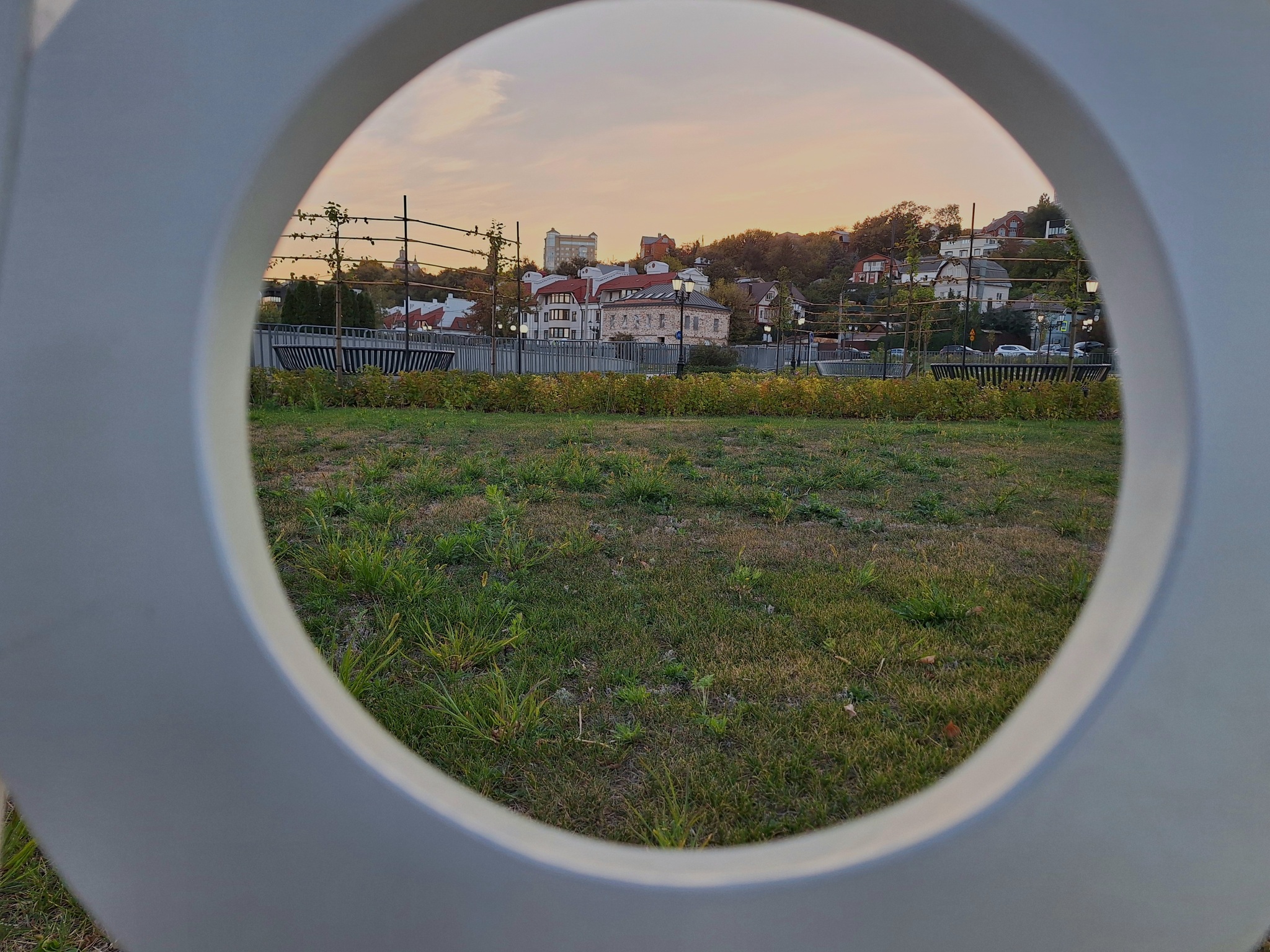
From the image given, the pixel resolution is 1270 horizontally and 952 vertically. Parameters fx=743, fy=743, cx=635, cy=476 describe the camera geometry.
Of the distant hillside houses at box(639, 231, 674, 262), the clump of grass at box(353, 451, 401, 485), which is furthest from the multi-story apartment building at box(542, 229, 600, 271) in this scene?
the clump of grass at box(353, 451, 401, 485)

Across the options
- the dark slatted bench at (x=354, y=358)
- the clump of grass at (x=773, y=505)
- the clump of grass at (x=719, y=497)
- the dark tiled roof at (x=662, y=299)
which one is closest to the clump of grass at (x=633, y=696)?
the clump of grass at (x=773, y=505)

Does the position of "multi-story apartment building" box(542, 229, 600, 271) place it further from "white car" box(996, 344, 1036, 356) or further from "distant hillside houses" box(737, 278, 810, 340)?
"white car" box(996, 344, 1036, 356)

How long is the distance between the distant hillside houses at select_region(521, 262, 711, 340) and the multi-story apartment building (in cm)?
1832

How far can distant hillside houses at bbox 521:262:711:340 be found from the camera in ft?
226

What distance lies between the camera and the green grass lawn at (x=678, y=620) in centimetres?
204

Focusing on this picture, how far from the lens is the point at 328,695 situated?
975mm

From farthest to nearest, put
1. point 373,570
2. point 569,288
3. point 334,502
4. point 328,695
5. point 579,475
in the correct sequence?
point 569,288, point 579,475, point 334,502, point 373,570, point 328,695

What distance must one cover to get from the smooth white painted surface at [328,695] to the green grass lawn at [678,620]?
2.99ft

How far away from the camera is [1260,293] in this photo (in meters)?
0.91

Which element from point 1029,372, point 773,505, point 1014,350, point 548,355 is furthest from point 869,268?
point 773,505

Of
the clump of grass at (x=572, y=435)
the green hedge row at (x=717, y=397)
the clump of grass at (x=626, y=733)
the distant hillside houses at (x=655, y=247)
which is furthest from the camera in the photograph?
the distant hillside houses at (x=655, y=247)

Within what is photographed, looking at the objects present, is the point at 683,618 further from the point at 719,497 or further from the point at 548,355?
the point at 548,355

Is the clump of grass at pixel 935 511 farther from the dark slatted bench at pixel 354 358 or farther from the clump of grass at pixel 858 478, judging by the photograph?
the dark slatted bench at pixel 354 358

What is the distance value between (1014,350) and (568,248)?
6936 centimetres
